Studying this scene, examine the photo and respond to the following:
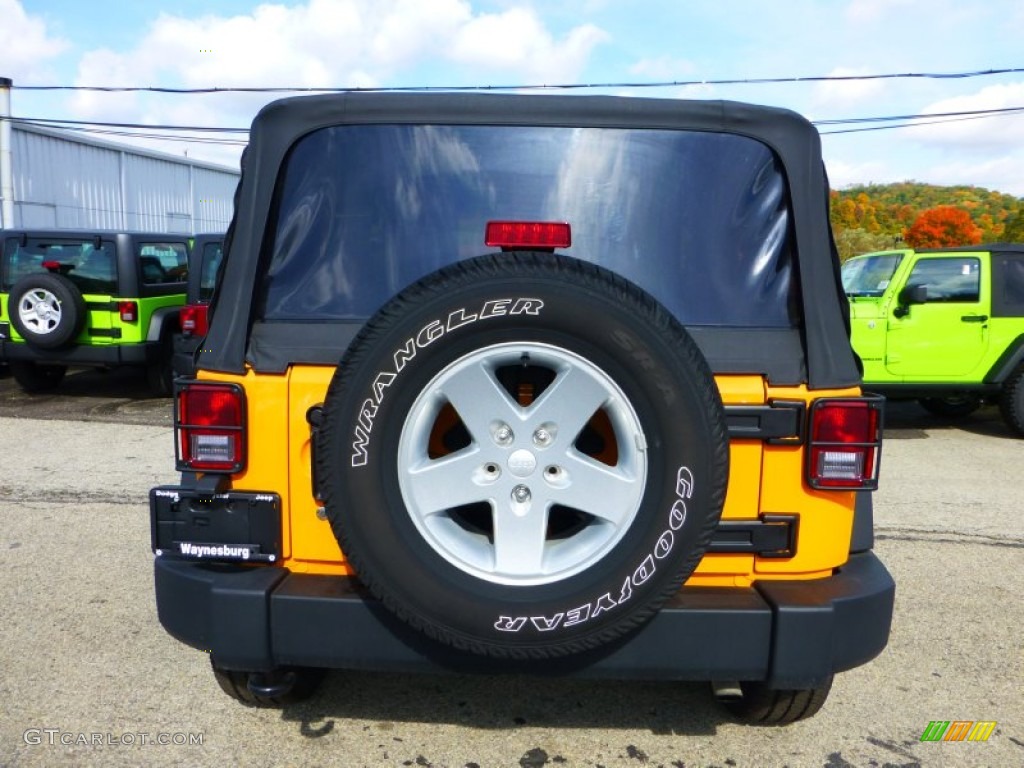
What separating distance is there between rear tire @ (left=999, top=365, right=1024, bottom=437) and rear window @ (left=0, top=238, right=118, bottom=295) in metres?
9.15

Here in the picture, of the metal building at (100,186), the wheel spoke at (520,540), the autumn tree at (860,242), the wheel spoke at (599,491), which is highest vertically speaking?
the metal building at (100,186)

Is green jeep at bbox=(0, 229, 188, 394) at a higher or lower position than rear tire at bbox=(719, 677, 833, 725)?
higher

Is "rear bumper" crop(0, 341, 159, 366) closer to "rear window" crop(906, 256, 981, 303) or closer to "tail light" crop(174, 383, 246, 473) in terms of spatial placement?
"tail light" crop(174, 383, 246, 473)

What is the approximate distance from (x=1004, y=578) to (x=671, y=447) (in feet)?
11.2

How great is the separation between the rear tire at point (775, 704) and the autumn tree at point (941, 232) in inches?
1257

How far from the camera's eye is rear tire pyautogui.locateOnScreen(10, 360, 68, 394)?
1025 cm

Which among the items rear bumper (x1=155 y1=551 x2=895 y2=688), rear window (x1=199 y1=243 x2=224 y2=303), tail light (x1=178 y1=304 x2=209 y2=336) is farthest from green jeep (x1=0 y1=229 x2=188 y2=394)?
rear bumper (x1=155 y1=551 x2=895 y2=688)

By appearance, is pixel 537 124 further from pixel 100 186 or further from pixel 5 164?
pixel 100 186

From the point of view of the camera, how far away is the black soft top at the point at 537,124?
2.55 m

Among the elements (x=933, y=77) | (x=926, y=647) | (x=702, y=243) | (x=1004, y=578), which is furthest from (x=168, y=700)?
(x=933, y=77)

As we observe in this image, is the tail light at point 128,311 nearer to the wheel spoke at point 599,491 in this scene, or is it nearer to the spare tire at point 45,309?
the spare tire at point 45,309

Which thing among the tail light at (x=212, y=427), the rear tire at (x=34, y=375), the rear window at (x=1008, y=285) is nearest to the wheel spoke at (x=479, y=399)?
the tail light at (x=212, y=427)

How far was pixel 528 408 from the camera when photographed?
2232 millimetres

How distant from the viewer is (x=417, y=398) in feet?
7.22
